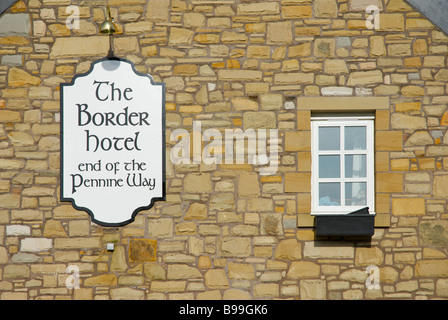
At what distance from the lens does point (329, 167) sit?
570 centimetres

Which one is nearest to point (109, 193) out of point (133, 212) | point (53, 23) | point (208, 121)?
point (133, 212)

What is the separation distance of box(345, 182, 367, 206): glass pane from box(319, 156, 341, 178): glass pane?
195 millimetres

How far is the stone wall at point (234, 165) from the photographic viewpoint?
18.2 feet

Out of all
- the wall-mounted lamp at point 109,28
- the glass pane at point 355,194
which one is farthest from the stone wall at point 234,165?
the glass pane at point 355,194

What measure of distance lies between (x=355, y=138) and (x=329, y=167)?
0.44m

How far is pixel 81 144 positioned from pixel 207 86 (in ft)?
5.06

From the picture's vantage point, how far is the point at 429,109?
5.61 meters

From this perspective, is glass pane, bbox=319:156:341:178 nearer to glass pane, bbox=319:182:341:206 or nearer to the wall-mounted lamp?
glass pane, bbox=319:182:341:206

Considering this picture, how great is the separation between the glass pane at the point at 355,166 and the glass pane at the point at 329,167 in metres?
0.10

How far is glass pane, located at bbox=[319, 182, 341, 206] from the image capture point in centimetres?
568

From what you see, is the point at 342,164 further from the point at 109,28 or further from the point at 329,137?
the point at 109,28

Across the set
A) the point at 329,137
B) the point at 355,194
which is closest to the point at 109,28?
the point at 329,137

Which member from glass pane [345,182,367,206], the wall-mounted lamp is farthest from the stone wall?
glass pane [345,182,367,206]

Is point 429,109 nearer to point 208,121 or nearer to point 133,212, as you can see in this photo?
point 208,121
